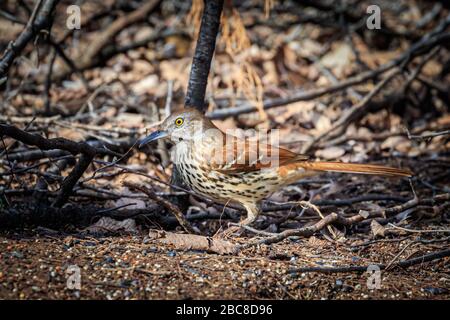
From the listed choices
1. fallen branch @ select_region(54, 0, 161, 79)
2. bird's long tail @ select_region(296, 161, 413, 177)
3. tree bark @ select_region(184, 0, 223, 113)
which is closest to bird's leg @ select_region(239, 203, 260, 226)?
bird's long tail @ select_region(296, 161, 413, 177)

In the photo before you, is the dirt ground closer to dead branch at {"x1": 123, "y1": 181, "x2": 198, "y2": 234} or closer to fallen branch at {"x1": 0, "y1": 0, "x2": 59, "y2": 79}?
dead branch at {"x1": 123, "y1": 181, "x2": 198, "y2": 234}

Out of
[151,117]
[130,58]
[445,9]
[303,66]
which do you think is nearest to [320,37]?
[303,66]

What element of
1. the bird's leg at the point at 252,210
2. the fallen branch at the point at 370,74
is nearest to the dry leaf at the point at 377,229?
the bird's leg at the point at 252,210

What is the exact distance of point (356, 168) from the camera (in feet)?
13.7

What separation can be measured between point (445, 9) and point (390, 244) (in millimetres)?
5549

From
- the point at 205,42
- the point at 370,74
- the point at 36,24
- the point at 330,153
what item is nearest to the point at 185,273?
the point at 205,42

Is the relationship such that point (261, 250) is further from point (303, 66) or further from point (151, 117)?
point (303, 66)

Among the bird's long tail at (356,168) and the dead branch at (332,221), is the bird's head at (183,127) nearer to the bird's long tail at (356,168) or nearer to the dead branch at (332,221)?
the bird's long tail at (356,168)

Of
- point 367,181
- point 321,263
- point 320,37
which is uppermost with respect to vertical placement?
point 320,37

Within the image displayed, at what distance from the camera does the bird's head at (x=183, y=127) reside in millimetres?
4160

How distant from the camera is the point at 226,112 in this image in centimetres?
587

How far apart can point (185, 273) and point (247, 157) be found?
134 centimetres

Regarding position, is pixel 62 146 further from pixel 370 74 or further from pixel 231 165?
pixel 370 74

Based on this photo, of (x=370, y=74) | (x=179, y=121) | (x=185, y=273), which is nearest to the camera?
(x=185, y=273)
